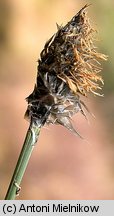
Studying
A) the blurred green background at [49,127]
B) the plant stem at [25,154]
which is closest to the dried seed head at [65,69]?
the plant stem at [25,154]

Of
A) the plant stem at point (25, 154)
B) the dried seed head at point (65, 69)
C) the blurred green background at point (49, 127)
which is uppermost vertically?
the blurred green background at point (49, 127)

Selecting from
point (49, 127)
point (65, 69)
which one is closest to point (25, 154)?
point (65, 69)

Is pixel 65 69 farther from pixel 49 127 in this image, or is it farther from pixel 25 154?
pixel 49 127

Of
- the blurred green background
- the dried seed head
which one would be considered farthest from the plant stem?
the blurred green background

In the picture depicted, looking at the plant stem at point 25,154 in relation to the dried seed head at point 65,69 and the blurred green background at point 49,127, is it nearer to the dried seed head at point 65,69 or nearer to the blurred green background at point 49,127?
the dried seed head at point 65,69

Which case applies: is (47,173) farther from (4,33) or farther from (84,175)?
(4,33)

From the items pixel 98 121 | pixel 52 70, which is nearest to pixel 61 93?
pixel 52 70

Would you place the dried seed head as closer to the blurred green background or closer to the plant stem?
the plant stem
